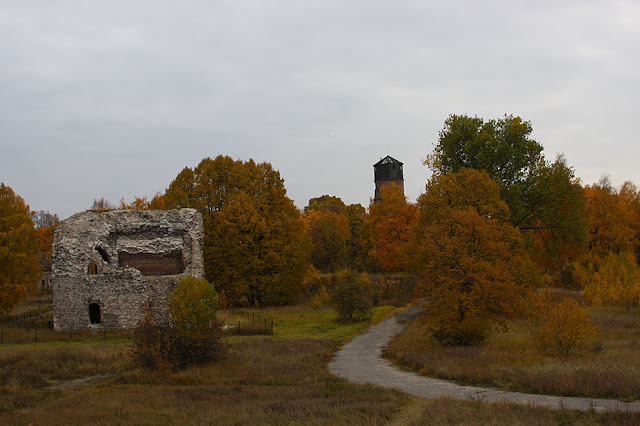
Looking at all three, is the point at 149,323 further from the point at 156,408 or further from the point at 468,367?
the point at 468,367

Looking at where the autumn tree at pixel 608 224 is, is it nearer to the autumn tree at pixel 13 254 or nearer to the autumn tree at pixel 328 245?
the autumn tree at pixel 328 245

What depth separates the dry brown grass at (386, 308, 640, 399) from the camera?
12.8 meters

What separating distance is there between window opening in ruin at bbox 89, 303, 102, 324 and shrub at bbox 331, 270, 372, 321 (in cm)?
1456

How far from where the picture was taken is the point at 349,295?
30891 mm

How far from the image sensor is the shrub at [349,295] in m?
30.9

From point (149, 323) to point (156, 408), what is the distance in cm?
576

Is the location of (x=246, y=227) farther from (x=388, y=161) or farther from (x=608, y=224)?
(x=388, y=161)

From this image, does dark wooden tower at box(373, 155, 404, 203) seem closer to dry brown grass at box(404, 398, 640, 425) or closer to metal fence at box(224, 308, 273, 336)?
metal fence at box(224, 308, 273, 336)

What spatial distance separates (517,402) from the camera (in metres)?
12.1

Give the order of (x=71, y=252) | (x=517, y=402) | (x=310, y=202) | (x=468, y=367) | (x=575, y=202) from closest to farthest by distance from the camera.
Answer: (x=517, y=402), (x=468, y=367), (x=71, y=252), (x=575, y=202), (x=310, y=202)

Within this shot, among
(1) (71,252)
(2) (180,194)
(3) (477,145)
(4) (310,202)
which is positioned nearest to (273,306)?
(2) (180,194)

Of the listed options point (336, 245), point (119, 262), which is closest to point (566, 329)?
point (119, 262)

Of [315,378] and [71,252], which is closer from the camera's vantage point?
[315,378]

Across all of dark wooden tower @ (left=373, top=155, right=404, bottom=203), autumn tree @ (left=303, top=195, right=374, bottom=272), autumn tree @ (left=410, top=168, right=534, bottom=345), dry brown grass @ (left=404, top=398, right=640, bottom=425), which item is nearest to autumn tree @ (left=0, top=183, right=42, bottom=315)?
autumn tree @ (left=410, top=168, right=534, bottom=345)
